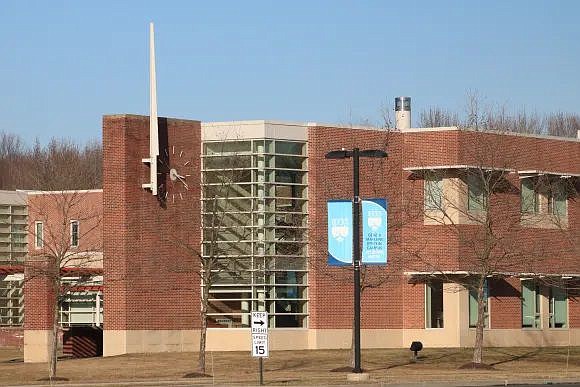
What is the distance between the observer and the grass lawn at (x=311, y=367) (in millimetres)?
42719

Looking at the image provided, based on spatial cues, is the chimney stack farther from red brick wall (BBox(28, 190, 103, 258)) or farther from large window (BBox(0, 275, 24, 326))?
large window (BBox(0, 275, 24, 326))

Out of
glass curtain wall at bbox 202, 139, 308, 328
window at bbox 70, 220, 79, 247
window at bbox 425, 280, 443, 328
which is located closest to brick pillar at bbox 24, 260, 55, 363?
glass curtain wall at bbox 202, 139, 308, 328

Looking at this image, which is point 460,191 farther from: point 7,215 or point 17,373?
point 7,215

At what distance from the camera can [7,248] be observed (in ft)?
249

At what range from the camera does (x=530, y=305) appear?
59.2m

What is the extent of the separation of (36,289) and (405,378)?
756 inches

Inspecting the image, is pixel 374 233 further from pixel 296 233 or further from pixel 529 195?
pixel 529 195

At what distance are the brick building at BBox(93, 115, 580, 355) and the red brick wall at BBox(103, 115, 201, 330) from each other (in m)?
0.05

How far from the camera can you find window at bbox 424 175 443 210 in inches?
2169

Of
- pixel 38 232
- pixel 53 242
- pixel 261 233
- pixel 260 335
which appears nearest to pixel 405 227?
pixel 261 233

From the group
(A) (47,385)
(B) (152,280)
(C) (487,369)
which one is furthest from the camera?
(B) (152,280)

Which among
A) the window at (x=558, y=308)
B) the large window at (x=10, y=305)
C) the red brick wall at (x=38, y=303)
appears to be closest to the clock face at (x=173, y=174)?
the red brick wall at (x=38, y=303)

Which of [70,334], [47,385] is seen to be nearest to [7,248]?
[70,334]

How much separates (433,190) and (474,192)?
5.74ft
